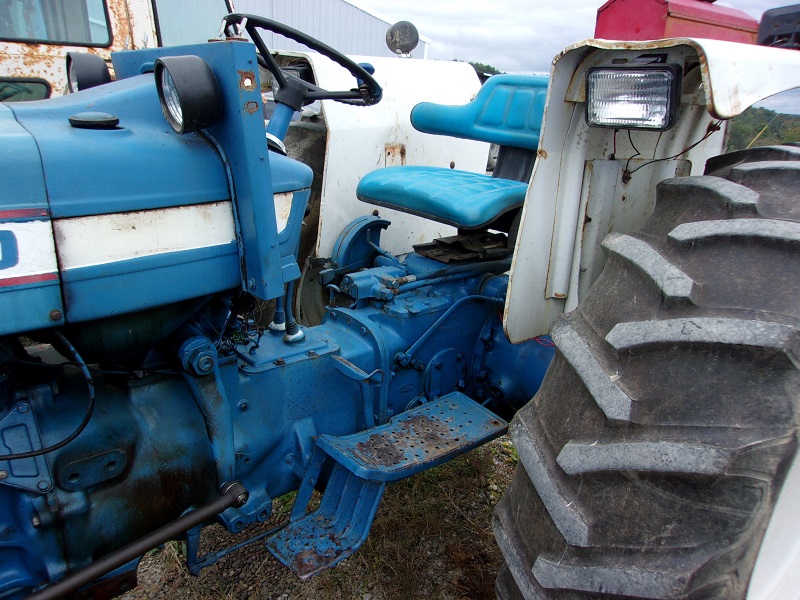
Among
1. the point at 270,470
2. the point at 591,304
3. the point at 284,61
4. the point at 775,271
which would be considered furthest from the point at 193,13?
the point at 775,271

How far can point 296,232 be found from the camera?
4.40 feet

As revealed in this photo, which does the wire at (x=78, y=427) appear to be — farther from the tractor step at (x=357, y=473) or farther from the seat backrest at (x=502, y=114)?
the seat backrest at (x=502, y=114)

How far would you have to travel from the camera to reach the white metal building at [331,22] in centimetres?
964

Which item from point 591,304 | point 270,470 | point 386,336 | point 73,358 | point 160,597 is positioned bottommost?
point 160,597

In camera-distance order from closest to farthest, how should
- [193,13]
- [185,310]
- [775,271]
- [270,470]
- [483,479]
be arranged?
[775,271] → [185,310] → [270,470] → [483,479] → [193,13]

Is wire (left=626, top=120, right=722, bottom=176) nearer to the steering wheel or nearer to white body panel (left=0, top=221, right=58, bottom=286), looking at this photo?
the steering wheel

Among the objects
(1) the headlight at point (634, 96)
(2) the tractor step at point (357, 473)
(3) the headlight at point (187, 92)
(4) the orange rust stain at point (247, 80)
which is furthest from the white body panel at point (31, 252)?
(1) the headlight at point (634, 96)

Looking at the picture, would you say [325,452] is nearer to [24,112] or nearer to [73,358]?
[73,358]

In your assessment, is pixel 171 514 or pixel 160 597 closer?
pixel 171 514

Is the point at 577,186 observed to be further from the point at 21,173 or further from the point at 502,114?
the point at 21,173

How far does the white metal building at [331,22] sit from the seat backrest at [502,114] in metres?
7.46

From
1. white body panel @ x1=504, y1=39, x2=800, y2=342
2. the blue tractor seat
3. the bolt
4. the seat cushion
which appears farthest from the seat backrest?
the bolt

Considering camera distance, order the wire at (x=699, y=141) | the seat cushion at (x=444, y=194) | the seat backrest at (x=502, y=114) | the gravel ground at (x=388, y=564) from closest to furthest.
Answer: the wire at (x=699, y=141)
the gravel ground at (x=388, y=564)
the seat cushion at (x=444, y=194)
the seat backrest at (x=502, y=114)

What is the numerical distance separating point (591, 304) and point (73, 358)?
3.06 feet
